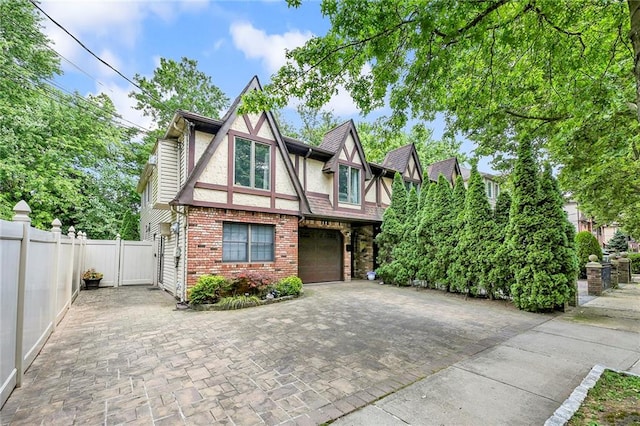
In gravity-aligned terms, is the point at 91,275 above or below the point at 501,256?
below

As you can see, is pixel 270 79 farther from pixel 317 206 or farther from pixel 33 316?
pixel 317 206

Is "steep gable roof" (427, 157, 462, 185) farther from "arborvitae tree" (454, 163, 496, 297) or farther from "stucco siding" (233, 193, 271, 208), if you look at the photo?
"stucco siding" (233, 193, 271, 208)

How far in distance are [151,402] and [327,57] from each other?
192 inches

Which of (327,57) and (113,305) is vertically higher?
(327,57)

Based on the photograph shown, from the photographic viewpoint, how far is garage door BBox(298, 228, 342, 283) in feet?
39.8

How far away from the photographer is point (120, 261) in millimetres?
11617

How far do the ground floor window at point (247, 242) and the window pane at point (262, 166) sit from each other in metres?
1.42

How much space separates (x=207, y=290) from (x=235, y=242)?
1.87 metres

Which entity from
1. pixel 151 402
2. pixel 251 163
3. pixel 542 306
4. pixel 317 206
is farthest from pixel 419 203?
pixel 151 402

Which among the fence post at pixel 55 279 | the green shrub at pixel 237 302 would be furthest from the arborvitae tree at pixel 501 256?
the fence post at pixel 55 279

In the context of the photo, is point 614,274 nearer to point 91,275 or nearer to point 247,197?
point 247,197

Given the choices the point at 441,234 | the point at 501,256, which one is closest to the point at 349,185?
the point at 441,234

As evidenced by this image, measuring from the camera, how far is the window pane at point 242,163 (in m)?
8.87

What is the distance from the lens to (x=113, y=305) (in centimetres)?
770
